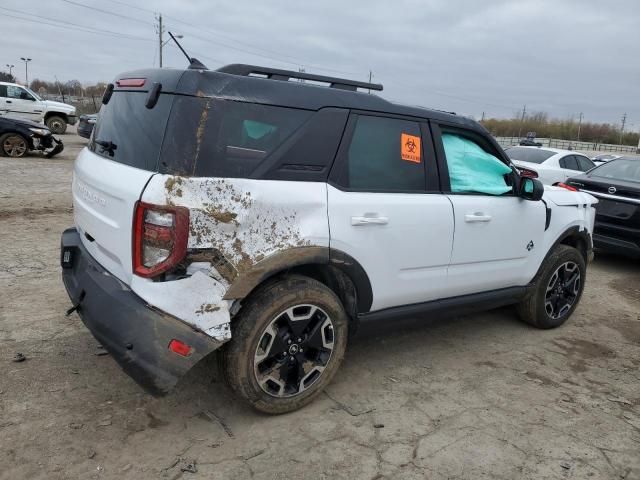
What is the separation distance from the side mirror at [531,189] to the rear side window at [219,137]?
2101mm

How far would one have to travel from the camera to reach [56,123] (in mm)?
20594

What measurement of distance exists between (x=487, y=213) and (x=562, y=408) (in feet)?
4.50

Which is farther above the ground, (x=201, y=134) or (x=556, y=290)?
(x=201, y=134)

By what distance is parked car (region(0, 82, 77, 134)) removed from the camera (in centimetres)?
1886

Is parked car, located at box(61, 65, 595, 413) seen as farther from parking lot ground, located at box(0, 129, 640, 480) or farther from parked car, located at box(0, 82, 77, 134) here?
parked car, located at box(0, 82, 77, 134)

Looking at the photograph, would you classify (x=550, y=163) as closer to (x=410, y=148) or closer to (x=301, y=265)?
(x=410, y=148)

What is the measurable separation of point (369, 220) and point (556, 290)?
8.10 ft

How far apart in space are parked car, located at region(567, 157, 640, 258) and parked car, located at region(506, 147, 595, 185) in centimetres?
412

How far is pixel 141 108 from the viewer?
275 centimetres

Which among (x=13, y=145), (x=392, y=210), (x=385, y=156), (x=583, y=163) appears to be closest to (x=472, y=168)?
(x=385, y=156)

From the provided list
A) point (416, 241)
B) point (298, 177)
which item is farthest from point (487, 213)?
point (298, 177)

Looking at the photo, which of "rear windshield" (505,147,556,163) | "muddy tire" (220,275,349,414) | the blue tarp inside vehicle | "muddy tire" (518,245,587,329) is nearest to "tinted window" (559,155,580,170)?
"rear windshield" (505,147,556,163)

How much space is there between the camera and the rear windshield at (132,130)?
259 centimetres

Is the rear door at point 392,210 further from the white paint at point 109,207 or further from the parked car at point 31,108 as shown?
the parked car at point 31,108
